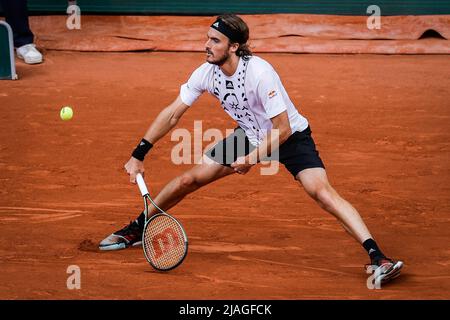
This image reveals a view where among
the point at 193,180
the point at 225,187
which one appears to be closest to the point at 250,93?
the point at 193,180

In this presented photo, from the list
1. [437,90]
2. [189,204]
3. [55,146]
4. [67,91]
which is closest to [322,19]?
[437,90]

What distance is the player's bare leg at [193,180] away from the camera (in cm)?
633

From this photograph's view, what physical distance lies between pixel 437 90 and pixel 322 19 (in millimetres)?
2537

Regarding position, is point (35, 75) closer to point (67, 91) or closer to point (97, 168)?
point (67, 91)

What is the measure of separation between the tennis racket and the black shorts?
52 centimetres

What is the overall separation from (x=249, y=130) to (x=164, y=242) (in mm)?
926

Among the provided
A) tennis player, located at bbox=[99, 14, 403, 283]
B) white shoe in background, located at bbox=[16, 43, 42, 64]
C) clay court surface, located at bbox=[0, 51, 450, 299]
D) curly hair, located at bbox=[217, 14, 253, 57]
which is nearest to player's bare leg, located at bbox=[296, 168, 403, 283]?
tennis player, located at bbox=[99, 14, 403, 283]

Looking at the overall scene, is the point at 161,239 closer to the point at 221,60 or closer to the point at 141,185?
the point at 141,185

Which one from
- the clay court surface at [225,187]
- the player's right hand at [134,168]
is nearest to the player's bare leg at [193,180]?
the player's right hand at [134,168]

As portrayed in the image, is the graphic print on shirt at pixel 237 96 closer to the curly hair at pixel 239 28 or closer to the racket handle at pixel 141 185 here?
the curly hair at pixel 239 28

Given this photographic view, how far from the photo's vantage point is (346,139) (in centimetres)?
950

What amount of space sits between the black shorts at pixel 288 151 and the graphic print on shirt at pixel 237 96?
Result: 13cm

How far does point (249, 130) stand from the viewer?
627cm

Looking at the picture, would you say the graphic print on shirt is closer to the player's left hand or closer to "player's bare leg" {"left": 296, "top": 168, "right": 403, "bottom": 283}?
the player's left hand
